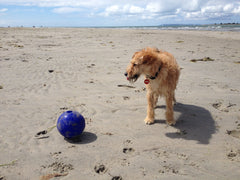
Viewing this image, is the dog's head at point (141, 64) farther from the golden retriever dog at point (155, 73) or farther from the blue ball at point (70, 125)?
the blue ball at point (70, 125)

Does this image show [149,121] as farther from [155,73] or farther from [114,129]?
[155,73]

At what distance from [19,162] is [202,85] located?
18.7 ft

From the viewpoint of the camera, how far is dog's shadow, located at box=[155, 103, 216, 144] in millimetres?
4020

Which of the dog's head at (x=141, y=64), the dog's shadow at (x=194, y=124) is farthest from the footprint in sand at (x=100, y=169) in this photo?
the dog's head at (x=141, y=64)

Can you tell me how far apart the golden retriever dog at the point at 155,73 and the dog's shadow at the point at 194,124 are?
314mm

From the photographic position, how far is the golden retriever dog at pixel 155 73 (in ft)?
13.5

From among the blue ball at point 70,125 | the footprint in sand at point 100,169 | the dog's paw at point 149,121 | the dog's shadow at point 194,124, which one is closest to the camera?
the footprint in sand at point 100,169

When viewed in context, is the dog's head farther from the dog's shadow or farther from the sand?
the dog's shadow

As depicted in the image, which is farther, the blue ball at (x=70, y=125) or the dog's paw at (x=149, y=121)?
the dog's paw at (x=149, y=121)

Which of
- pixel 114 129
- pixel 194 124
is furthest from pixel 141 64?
pixel 194 124

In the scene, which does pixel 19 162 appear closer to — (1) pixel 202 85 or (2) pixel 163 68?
(2) pixel 163 68

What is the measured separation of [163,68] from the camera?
4.21 metres

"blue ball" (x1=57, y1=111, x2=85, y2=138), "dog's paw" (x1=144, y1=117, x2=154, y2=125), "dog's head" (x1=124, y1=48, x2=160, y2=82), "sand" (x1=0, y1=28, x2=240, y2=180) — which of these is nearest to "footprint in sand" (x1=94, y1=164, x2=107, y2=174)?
"sand" (x1=0, y1=28, x2=240, y2=180)

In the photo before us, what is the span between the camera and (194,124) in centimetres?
450
